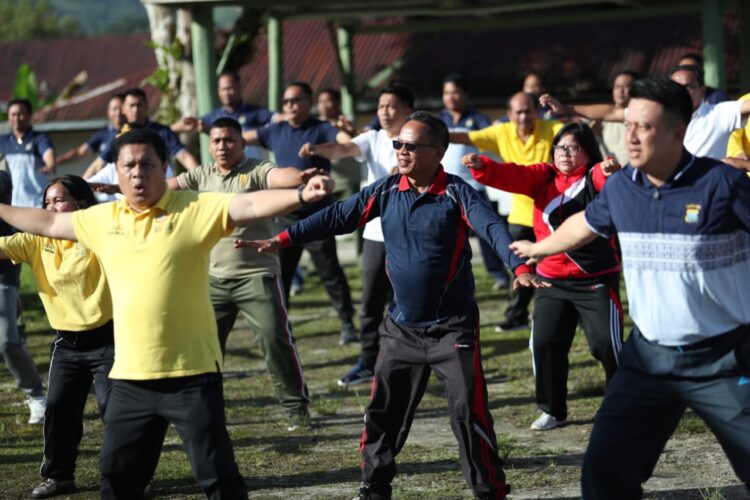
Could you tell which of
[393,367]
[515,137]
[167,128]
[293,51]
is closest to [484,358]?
[515,137]

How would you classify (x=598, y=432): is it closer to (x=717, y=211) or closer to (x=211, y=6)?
(x=717, y=211)

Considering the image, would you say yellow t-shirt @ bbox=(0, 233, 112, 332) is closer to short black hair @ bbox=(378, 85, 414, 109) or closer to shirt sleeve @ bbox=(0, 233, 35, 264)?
shirt sleeve @ bbox=(0, 233, 35, 264)

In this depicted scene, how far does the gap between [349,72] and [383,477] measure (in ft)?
40.3

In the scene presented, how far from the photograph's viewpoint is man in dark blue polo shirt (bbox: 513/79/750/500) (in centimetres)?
491

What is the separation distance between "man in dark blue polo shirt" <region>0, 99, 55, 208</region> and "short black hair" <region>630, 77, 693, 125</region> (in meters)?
8.75

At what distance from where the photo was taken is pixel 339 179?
572 inches

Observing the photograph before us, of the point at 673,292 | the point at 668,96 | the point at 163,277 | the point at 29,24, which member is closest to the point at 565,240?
the point at 673,292

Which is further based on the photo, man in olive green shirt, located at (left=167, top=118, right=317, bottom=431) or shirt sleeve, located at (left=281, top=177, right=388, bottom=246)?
man in olive green shirt, located at (left=167, top=118, right=317, bottom=431)

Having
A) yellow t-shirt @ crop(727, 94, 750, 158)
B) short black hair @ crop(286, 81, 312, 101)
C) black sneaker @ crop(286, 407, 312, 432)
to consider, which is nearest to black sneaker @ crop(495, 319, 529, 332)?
short black hair @ crop(286, 81, 312, 101)

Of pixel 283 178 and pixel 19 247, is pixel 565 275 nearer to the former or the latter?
pixel 283 178

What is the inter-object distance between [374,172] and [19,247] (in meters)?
3.28

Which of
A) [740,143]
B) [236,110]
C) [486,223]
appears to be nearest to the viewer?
[486,223]

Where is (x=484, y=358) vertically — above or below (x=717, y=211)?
below

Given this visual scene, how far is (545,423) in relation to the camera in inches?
319
